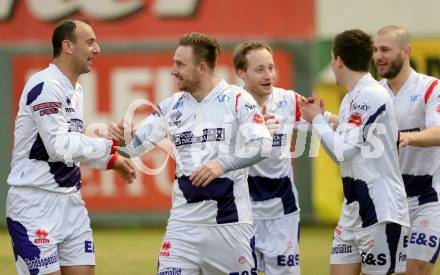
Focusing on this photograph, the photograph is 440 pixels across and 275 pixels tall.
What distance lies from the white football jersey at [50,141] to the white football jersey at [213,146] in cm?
80

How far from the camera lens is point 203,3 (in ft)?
52.7

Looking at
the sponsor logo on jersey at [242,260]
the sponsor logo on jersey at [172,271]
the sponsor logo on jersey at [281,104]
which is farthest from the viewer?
the sponsor logo on jersey at [281,104]

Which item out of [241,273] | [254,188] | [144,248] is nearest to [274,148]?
[254,188]

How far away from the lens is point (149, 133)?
26.0 ft

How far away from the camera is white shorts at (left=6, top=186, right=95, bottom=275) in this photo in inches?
311

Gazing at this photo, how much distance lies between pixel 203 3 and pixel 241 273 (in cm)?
915

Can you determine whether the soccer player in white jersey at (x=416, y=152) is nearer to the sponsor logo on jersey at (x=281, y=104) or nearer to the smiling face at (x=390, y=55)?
the smiling face at (x=390, y=55)

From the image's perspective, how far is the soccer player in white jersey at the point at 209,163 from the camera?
24.4ft

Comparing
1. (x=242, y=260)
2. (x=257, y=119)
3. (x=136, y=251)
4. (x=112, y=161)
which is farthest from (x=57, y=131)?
(x=136, y=251)

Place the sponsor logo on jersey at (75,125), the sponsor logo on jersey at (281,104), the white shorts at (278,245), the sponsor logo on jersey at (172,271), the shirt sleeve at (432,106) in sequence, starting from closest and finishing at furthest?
the sponsor logo on jersey at (172,271) < the sponsor logo on jersey at (75,125) < the shirt sleeve at (432,106) < the white shorts at (278,245) < the sponsor logo on jersey at (281,104)

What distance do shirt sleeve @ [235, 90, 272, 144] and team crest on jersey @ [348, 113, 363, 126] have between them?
0.73m

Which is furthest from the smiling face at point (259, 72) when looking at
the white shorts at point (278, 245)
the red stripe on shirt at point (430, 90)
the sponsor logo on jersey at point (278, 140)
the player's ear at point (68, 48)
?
the player's ear at point (68, 48)

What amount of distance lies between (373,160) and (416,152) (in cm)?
102

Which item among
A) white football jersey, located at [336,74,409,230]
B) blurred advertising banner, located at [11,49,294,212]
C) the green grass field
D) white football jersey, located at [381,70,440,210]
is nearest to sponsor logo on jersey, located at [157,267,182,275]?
white football jersey, located at [336,74,409,230]
